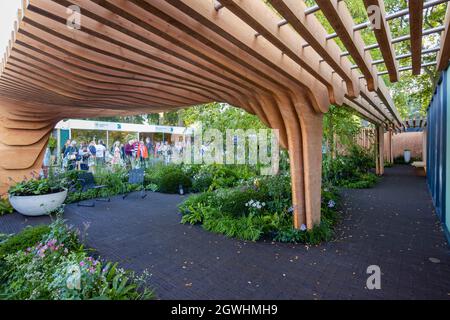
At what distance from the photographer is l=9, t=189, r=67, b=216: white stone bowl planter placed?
5.56 metres

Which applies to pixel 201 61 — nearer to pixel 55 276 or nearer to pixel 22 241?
pixel 55 276

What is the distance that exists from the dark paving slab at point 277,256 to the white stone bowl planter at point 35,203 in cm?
20

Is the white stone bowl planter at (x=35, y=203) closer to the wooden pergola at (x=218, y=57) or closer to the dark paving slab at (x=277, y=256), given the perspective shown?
the dark paving slab at (x=277, y=256)

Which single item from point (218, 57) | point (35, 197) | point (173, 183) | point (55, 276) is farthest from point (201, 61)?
point (173, 183)

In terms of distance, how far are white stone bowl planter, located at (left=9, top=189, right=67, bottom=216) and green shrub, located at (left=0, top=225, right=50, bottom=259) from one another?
2.26 meters

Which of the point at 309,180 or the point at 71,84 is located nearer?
the point at 71,84

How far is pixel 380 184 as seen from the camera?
9.99 meters

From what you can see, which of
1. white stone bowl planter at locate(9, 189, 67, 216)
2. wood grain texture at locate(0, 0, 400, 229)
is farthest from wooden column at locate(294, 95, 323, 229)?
white stone bowl planter at locate(9, 189, 67, 216)

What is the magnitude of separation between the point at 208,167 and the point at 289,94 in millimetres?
5983

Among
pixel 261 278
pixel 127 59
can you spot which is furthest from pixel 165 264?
pixel 127 59

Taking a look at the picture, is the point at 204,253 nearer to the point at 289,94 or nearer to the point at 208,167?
the point at 289,94

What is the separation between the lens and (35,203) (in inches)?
220

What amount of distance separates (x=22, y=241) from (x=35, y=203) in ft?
8.53

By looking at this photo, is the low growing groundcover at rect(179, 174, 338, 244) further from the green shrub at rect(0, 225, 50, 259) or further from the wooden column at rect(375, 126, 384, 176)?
the wooden column at rect(375, 126, 384, 176)
